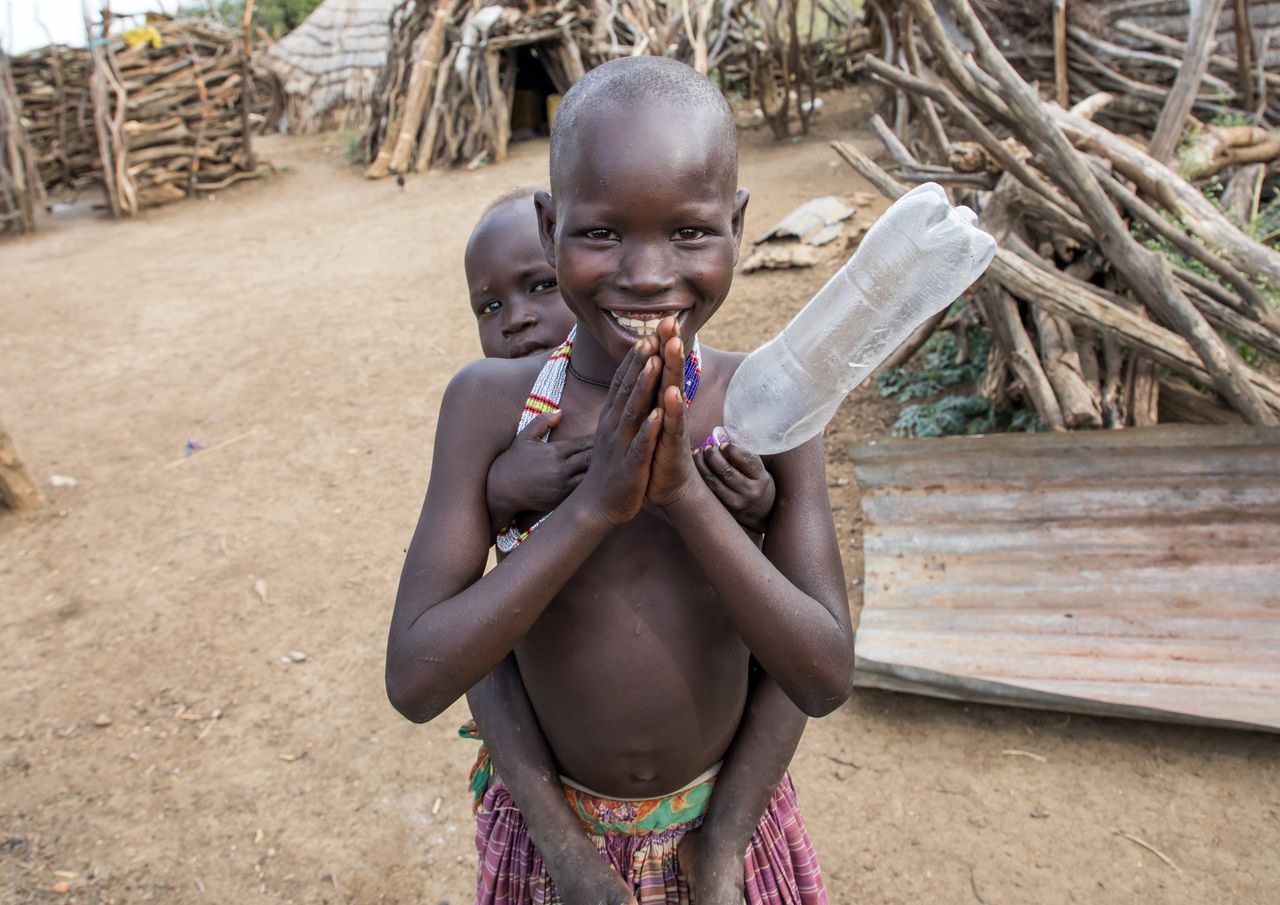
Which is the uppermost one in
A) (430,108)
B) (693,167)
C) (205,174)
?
(693,167)

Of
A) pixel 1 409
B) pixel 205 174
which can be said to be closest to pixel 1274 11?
pixel 1 409

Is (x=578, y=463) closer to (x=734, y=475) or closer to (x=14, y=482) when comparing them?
(x=734, y=475)

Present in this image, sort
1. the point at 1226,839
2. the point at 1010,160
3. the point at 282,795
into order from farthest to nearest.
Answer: the point at 1010,160
the point at 282,795
the point at 1226,839

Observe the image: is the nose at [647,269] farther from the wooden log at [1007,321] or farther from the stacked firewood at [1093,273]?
the wooden log at [1007,321]

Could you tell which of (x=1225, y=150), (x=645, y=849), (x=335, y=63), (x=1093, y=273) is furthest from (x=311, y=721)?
(x=335, y=63)

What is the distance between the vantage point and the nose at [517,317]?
1.83 meters

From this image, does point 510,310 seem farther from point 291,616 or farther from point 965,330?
point 965,330

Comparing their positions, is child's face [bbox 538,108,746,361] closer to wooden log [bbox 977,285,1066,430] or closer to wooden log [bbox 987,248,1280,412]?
wooden log [bbox 977,285,1066,430]

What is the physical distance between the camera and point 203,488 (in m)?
4.76

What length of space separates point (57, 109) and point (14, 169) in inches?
84.0

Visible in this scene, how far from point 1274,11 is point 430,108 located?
889 cm

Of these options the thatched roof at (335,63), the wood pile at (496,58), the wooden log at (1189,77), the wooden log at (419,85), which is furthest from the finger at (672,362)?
the thatched roof at (335,63)

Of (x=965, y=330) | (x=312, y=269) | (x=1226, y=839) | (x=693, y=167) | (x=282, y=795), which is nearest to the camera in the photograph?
(x=693, y=167)

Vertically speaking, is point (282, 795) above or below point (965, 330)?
below
